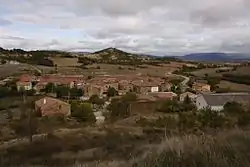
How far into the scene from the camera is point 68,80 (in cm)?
Answer: 8525

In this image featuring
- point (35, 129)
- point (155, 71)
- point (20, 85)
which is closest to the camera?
point (35, 129)

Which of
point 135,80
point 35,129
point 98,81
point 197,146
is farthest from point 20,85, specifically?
point 197,146

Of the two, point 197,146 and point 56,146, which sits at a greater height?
point 197,146

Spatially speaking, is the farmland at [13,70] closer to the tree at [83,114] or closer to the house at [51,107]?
the house at [51,107]

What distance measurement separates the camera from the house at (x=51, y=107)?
51.9 meters

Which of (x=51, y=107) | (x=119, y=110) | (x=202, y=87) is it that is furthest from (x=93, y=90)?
(x=119, y=110)

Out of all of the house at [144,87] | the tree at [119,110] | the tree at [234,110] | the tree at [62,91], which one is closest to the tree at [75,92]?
the tree at [62,91]

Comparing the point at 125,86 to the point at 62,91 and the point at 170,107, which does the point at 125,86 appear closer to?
the point at 62,91

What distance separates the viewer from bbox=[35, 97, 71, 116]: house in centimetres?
5192

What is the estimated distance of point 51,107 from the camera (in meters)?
54.1

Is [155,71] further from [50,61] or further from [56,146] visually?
[56,146]

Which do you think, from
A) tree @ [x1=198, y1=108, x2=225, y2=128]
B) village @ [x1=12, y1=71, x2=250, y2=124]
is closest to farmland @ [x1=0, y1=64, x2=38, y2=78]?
village @ [x1=12, y1=71, x2=250, y2=124]

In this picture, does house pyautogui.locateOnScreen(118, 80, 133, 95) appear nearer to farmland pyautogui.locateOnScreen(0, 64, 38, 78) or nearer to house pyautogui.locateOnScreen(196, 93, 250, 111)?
farmland pyautogui.locateOnScreen(0, 64, 38, 78)

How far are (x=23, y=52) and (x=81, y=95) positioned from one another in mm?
79646
